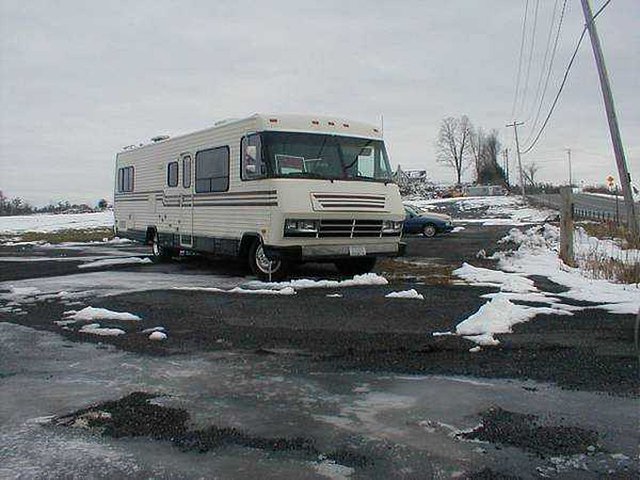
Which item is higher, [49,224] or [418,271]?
[49,224]

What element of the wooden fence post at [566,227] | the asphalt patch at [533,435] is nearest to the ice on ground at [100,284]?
the wooden fence post at [566,227]

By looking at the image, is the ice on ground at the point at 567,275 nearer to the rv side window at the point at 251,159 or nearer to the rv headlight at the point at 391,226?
the rv headlight at the point at 391,226

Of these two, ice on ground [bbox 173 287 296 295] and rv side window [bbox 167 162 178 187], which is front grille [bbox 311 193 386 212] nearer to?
ice on ground [bbox 173 287 296 295]

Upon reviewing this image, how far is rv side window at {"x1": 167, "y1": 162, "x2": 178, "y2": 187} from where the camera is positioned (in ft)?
49.3

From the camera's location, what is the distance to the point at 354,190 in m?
11.6

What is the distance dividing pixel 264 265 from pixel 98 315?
4176 millimetres

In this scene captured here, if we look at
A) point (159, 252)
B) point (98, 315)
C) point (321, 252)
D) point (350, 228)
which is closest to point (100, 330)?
point (98, 315)

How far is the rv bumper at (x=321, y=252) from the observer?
11.1 metres

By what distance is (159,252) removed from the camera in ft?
55.1

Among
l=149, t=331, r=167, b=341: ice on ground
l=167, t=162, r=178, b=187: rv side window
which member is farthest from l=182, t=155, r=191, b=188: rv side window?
l=149, t=331, r=167, b=341: ice on ground

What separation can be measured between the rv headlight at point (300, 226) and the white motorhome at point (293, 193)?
2 centimetres

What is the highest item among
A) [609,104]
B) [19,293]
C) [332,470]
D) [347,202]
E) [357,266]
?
[609,104]

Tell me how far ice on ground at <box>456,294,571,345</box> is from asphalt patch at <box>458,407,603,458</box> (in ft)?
7.08

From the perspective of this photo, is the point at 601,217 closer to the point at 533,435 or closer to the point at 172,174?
the point at 172,174
